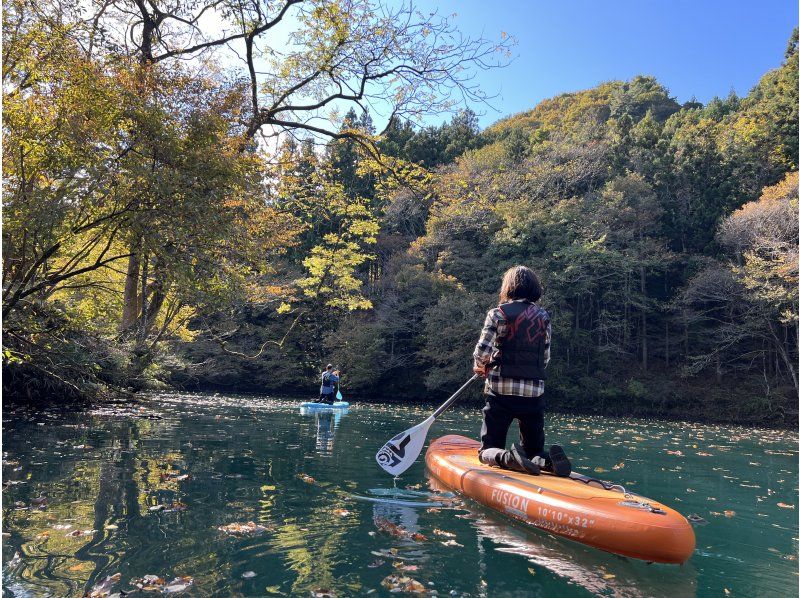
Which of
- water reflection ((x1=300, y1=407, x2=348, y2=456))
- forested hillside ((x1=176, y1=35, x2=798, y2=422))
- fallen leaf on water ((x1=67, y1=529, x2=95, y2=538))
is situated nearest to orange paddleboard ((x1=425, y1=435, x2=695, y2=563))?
fallen leaf on water ((x1=67, y1=529, x2=95, y2=538))

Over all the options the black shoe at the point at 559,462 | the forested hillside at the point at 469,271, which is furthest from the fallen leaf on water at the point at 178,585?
the forested hillside at the point at 469,271

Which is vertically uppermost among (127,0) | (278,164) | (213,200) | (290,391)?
(127,0)

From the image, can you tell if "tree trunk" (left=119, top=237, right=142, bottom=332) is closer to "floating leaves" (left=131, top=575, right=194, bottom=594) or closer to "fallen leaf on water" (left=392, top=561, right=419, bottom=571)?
"floating leaves" (left=131, top=575, right=194, bottom=594)

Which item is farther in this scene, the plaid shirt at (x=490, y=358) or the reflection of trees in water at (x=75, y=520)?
the plaid shirt at (x=490, y=358)

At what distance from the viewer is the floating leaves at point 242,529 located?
3607mm

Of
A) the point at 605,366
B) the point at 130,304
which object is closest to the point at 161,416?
the point at 130,304

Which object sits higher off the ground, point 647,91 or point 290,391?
A: point 647,91

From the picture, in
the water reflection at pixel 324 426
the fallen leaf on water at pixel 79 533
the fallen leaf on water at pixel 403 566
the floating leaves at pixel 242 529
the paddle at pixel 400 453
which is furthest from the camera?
the water reflection at pixel 324 426

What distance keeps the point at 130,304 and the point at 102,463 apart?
648cm

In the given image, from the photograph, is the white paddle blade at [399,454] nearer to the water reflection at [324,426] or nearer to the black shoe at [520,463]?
the black shoe at [520,463]

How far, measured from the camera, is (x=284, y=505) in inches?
174

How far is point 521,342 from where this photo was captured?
4625 millimetres

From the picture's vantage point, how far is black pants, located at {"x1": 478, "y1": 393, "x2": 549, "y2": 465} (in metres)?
4.68

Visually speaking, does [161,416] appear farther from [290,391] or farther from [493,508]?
[290,391]
